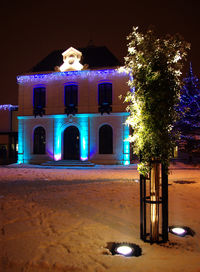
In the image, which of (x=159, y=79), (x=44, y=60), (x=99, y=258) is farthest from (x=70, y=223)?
(x=44, y=60)

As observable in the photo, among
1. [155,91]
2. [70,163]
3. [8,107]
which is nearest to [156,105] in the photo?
[155,91]

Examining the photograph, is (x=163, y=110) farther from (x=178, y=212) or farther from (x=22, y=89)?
(x=22, y=89)

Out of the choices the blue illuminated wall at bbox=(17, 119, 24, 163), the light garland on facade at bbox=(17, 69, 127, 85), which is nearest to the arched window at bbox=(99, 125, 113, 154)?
the light garland on facade at bbox=(17, 69, 127, 85)

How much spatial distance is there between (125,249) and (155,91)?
8.91 feet

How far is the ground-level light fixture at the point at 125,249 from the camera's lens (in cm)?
344

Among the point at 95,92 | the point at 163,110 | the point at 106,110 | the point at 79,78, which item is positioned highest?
the point at 79,78

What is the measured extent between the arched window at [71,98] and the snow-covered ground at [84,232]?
1176 cm

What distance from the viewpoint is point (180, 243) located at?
3.81 meters

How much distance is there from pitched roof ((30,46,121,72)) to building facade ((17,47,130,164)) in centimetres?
14

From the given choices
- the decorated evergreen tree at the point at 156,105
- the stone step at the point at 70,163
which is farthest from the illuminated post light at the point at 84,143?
the decorated evergreen tree at the point at 156,105

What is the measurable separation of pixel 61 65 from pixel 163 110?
17.0 meters

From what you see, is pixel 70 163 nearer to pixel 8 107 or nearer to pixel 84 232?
pixel 8 107

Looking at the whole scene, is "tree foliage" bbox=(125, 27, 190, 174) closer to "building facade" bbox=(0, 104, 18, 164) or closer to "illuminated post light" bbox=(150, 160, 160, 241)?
"illuminated post light" bbox=(150, 160, 160, 241)

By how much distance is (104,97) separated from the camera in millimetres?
18031
